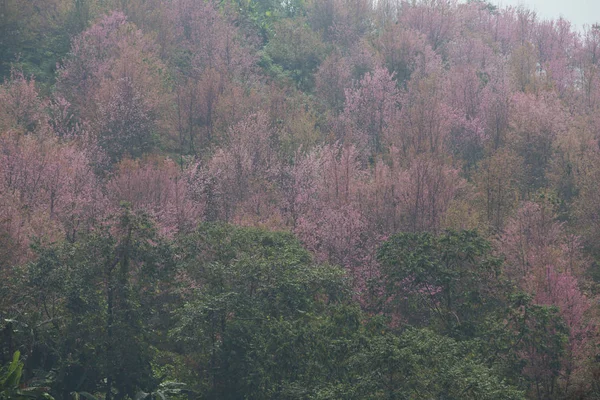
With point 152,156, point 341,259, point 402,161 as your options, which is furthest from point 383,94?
point 341,259

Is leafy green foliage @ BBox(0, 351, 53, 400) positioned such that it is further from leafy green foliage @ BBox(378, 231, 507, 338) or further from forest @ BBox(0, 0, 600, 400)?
leafy green foliage @ BBox(378, 231, 507, 338)

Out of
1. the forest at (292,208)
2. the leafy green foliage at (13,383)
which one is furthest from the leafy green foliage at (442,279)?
the leafy green foliage at (13,383)

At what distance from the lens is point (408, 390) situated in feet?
78.4

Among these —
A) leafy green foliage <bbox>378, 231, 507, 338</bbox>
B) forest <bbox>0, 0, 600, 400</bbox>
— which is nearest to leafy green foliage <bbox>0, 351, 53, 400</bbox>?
forest <bbox>0, 0, 600, 400</bbox>

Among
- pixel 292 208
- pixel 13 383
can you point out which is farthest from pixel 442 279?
pixel 13 383

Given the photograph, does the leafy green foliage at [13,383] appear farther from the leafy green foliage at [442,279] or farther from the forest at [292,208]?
the leafy green foliage at [442,279]

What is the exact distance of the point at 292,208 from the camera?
4612cm

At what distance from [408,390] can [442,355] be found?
202 centimetres

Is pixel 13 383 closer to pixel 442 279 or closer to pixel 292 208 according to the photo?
pixel 442 279

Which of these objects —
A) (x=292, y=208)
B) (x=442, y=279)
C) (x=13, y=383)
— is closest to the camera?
(x=13, y=383)

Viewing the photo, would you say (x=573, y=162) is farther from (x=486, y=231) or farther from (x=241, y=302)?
(x=241, y=302)

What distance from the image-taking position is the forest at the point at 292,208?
2748cm

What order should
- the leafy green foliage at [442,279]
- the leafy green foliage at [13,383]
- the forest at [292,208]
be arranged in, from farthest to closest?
the leafy green foliage at [442,279] → the forest at [292,208] → the leafy green foliage at [13,383]

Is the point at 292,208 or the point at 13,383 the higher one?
the point at 292,208
